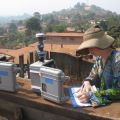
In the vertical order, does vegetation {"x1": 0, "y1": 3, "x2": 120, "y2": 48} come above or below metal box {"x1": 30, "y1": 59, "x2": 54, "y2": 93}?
below

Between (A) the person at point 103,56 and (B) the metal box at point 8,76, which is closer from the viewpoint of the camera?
(A) the person at point 103,56

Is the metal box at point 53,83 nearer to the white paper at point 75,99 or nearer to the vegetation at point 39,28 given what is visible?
the white paper at point 75,99

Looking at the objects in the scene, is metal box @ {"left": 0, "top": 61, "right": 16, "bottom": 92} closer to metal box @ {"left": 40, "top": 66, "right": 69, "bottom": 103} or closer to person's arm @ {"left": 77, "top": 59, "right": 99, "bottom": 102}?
metal box @ {"left": 40, "top": 66, "right": 69, "bottom": 103}

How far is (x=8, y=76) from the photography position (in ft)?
10.6

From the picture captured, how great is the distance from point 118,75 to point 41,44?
745 millimetres

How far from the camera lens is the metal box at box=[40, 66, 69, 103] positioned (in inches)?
108

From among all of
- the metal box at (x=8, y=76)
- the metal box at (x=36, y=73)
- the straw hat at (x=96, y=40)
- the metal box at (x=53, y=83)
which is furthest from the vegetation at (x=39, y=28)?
the metal box at (x=8, y=76)

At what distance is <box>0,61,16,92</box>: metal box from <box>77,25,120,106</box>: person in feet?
2.08

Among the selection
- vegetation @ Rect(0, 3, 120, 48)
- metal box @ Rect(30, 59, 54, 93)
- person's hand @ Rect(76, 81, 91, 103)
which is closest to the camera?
person's hand @ Rect(76, 81, 91, 103)

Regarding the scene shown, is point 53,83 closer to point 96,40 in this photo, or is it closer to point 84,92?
point 84,92

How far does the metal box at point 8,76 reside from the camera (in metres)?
3.17

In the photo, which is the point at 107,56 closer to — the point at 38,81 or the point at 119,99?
the point at 119,99

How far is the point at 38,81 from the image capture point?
3129mm

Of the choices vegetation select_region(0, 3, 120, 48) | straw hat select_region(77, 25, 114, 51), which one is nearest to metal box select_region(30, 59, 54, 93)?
straw hat select_region(77, 25, 114, 51)
